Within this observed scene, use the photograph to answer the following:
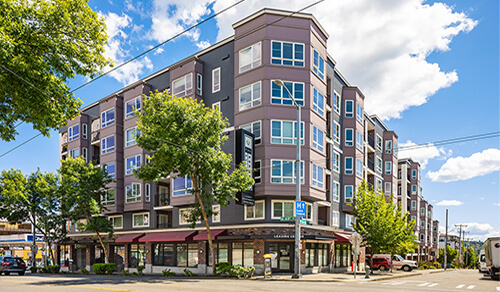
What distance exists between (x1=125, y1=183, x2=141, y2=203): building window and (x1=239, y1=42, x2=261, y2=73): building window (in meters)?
16.4

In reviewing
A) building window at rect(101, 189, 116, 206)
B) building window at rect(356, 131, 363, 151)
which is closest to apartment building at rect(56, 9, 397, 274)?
building window at rect(101, 189, 116, 206)

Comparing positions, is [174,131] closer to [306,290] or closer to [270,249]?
[270,249]

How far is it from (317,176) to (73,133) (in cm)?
3258

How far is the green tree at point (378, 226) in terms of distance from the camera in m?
35.7

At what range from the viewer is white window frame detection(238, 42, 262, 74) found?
106ft

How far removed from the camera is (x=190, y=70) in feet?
123

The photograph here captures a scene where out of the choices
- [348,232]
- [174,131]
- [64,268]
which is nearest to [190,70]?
[174,131]

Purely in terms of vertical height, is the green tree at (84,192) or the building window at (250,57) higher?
the building window at (250,57)

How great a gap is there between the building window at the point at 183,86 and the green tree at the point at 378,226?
59.6ft

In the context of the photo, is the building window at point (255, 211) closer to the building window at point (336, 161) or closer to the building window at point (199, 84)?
the building window at point (336, 161)

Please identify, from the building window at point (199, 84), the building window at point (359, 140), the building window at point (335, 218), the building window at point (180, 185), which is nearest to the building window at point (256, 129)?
the building window at point (199, 84)

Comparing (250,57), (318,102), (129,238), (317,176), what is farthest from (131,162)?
(318,102)

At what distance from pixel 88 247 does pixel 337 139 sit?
30.6m

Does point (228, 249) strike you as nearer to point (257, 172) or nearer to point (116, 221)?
point (257, 172)
